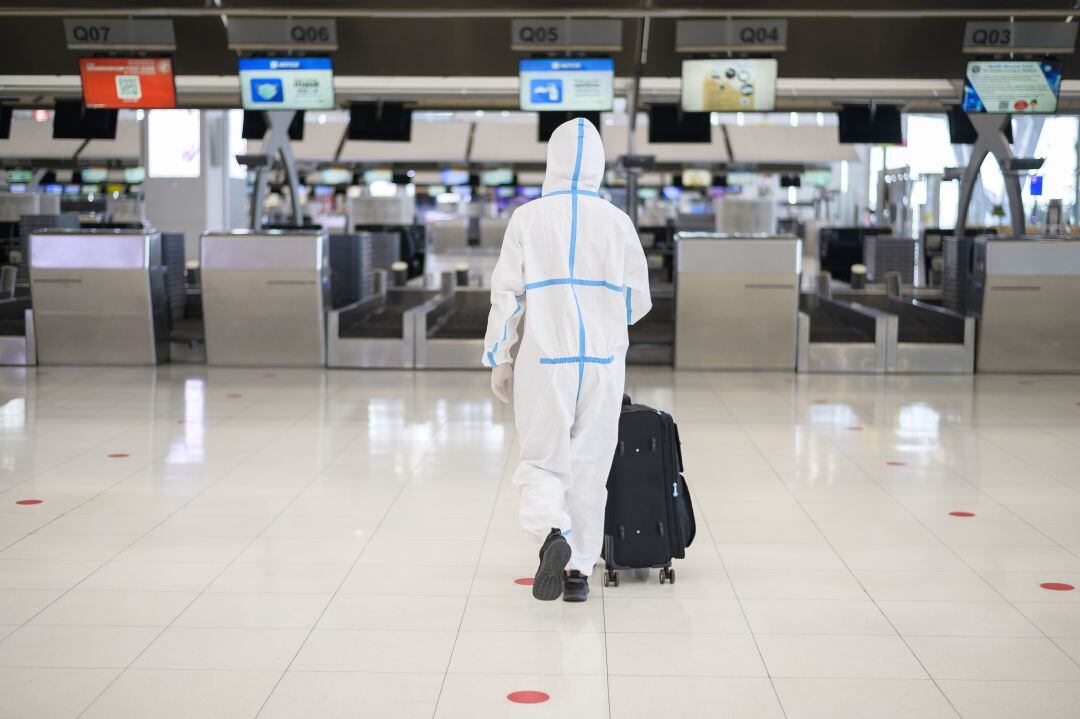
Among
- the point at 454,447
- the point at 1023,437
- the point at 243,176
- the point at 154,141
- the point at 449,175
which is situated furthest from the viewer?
the point at 449,175

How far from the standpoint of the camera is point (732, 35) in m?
12.3

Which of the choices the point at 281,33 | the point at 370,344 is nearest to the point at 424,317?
the point at 370,344

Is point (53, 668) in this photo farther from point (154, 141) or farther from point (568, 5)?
point (154, 141)

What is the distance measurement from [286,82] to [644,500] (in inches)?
377

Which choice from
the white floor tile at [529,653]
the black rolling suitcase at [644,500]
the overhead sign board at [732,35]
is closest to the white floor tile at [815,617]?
the black rolling suitcase at [644,500]

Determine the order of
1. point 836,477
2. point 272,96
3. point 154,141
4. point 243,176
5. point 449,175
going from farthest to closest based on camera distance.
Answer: point 449,175, point 243,176, point 154,141, point 272,96, point 836,477

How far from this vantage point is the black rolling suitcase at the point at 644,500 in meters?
4.75

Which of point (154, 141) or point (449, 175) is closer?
point (154, 141)

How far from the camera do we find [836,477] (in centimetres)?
682

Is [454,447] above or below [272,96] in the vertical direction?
below

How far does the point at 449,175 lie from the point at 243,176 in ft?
49.2

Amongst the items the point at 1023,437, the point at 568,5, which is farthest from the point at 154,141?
the point at 1023,437

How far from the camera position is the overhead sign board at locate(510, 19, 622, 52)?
40.5 feet

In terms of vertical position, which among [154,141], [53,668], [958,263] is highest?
[154,141]
